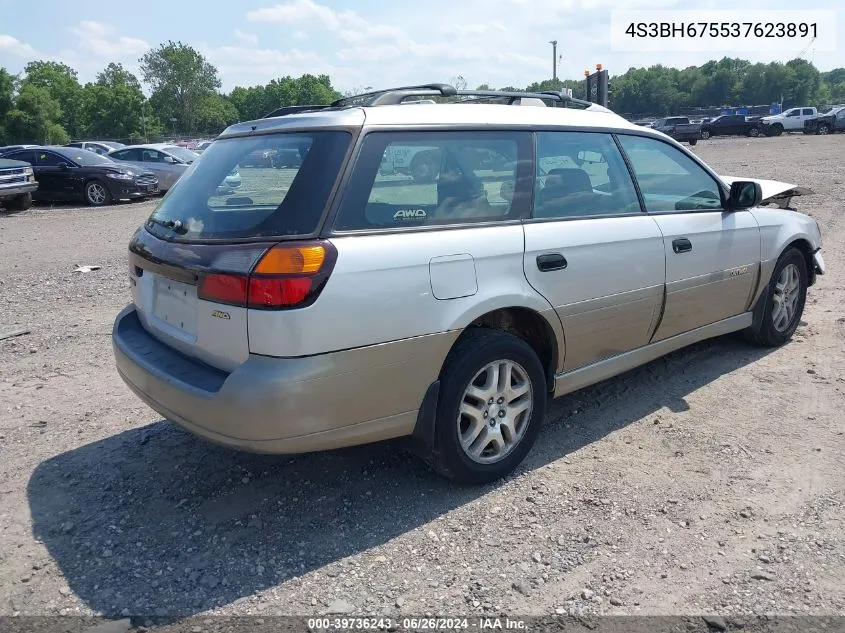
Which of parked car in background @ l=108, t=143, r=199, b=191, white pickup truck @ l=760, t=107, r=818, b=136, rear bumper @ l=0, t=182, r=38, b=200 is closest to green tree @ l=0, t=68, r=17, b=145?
parked car in background @ l=108, t=143, r=199, b=191

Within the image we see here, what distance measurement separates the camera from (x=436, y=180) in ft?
11.2

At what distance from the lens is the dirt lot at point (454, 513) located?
9.14ft

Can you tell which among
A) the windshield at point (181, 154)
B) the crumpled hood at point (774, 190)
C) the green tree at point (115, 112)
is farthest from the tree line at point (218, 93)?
the crumpled hood at point (774, 190)

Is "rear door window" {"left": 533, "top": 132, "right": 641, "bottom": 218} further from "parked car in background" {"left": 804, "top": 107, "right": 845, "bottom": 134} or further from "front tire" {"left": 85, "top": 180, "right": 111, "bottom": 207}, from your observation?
"parked car in background" {"left": 804, "top": 107, "right": 845, "bottom": 134}

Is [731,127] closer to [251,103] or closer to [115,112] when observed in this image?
[115,112]

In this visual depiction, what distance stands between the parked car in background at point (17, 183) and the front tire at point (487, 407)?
50.7ft

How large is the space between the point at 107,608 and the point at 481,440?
5.82 ft

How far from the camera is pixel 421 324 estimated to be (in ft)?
10.3

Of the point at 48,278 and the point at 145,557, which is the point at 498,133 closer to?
the point at 145,557

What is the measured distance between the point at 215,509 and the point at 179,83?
119505 millimetres

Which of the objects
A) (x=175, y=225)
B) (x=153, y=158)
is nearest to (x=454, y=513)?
(x=175, y=225)

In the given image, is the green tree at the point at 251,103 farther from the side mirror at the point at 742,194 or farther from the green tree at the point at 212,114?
the side mirror at the point at 742,194

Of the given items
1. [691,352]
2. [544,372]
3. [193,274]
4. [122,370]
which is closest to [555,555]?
[544,372]

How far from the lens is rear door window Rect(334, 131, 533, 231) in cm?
311
